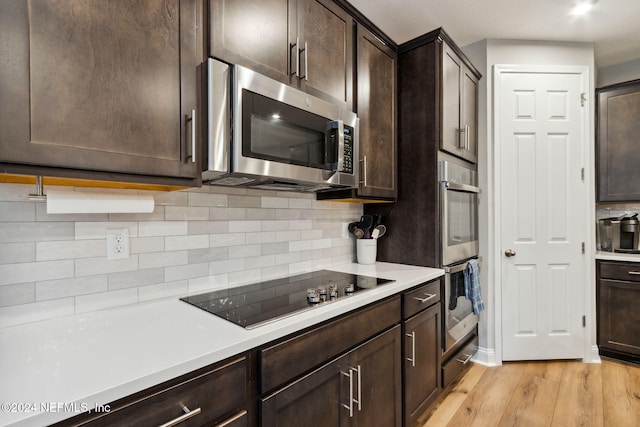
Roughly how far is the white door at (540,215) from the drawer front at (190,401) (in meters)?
2.50

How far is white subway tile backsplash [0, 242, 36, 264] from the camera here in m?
1.04

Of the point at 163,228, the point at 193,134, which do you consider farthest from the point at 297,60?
the point at 163,228

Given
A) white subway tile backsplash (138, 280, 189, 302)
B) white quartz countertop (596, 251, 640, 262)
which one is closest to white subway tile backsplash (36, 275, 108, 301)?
white subway tile backsplash (138, 280, 189, 302)

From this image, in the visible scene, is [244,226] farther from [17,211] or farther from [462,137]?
[462,137]

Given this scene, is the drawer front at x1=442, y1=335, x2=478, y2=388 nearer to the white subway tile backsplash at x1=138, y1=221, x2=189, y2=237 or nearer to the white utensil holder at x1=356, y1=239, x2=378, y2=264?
the white utensil holder at x1=356, y1=239, x2=378, y2=264

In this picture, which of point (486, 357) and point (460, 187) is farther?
point (486, 357)

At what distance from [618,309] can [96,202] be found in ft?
12.0

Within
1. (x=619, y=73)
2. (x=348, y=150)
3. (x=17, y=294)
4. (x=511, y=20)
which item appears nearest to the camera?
(x=17, y=294)

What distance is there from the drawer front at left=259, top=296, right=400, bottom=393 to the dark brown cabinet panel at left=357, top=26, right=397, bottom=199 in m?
0.74

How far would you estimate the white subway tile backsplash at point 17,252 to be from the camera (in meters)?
1.04

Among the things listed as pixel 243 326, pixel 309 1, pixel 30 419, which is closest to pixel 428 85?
pixel 309 1

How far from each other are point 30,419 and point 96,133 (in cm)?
70

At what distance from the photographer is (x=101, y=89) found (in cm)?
96

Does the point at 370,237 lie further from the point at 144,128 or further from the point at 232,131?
the point at 144,128
